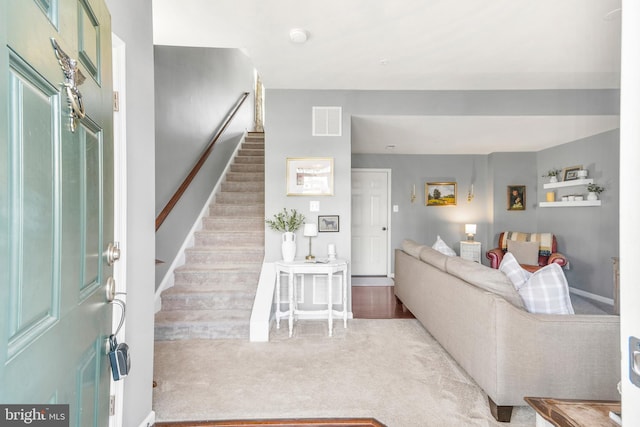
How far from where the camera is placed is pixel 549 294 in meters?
1.80

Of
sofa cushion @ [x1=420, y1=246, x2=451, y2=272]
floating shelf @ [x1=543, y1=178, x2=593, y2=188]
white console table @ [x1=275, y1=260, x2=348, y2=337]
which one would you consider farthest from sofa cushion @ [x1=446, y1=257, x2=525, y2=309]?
floating shelf @ [x1=543, y1=178, x2=593, y2=188]

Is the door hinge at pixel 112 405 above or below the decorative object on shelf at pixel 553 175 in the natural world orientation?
below

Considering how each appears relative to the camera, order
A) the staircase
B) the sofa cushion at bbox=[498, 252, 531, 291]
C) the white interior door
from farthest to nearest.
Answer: the white interior door < the staircase < the sofa cushion at bbox=[498, 252, 531, 291]

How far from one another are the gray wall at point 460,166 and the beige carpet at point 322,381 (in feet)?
3.66

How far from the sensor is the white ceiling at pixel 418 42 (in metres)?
2.10

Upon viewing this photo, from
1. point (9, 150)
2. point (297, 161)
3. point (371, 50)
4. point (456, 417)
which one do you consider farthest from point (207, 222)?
point (9, 150)

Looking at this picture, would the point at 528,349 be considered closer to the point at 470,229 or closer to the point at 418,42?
the point at 418,42

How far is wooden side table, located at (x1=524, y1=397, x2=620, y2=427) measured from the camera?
2.83 ft

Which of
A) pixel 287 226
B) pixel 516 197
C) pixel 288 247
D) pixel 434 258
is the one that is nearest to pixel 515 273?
pixel 434 258

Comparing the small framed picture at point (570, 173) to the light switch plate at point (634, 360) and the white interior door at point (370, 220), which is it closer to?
the white interior door at point (370, 220)

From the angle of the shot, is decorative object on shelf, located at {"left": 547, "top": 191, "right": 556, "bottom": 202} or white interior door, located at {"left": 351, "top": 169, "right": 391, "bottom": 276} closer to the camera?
decorative object on shelf, located at {"left": 547, "top": 191, "right": 556, "bottom": 202}

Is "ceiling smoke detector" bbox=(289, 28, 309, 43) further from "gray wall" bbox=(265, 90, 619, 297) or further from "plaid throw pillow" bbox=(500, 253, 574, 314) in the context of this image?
"plaid throw pillow" bbox=(500, 253, 574, 314)

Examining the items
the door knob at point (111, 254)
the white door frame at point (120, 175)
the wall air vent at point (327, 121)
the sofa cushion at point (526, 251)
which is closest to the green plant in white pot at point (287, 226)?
the wall air vent at point (327, 121)

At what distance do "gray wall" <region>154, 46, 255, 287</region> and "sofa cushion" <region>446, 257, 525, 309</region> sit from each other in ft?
9.45
